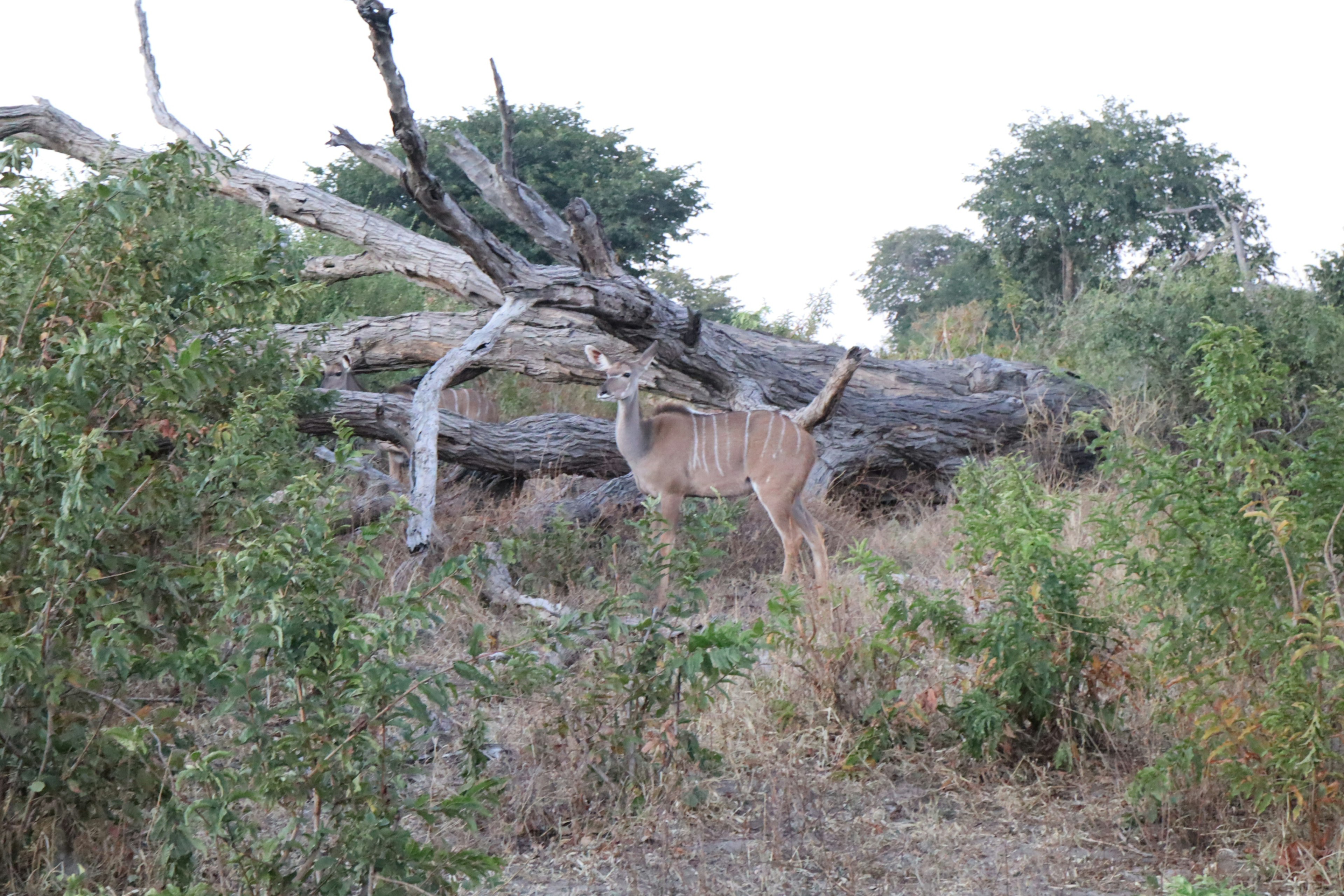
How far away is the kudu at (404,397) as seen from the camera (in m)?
8.31

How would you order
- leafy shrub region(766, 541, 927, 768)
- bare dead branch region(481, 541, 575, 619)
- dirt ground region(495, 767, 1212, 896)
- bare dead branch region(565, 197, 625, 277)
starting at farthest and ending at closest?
bare dead branch region(565, 197, 625, 277), bare dead branch region(481, 541, 575, 619), leafy shrub region(766, 541, 927, 768), dirt ground region(495, 767, 1212, 896)

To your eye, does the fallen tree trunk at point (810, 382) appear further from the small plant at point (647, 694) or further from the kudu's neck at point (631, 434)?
the small plant at point (647, 694)

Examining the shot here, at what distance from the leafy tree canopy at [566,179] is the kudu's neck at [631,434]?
9212 mm

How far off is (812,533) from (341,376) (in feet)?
11.4

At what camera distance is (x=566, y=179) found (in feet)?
59.9

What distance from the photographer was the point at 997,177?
19766mm

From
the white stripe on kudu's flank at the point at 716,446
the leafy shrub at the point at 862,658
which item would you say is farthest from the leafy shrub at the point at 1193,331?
the leafy shrub at the point at 862,658

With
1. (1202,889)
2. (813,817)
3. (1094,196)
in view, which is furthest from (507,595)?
(1094,196)

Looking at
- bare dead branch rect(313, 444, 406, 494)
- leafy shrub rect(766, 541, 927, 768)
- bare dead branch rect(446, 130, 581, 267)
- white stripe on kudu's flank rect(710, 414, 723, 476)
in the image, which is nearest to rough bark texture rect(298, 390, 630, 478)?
bare dead branch rect(313, 444, 406, 494)

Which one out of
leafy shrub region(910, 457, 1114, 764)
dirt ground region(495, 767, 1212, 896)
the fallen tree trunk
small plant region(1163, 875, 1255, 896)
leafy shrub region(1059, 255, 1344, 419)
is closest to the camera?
small plant region(1163, 875, 1255, 896)

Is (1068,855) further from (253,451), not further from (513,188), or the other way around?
(513,188)

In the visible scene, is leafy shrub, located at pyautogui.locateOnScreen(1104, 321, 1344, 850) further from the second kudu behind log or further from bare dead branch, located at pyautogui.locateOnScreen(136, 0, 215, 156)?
bare dead branch, located at pyautogui.locateOnScreen(136, 0, 215, 156)

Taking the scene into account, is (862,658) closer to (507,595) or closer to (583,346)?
(507,595)

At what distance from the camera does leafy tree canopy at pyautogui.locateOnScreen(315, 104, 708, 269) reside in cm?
1670
